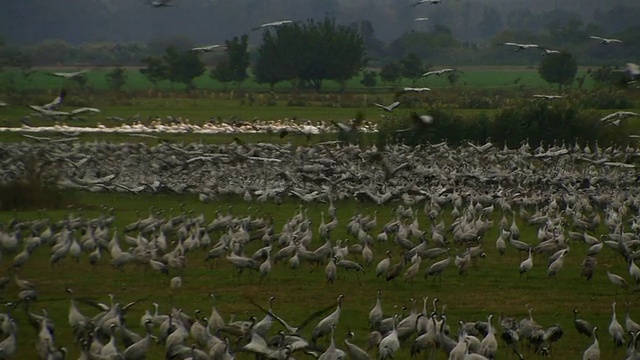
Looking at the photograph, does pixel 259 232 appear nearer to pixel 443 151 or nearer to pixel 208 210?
pixel 208 210

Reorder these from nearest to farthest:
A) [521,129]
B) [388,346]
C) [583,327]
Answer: [388,346] → [583,327] → [521,129]

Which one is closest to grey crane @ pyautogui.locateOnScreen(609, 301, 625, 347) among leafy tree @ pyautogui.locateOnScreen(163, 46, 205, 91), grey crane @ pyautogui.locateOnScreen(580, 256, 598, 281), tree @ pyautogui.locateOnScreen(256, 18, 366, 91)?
grey crane @ pyautogui.locateOnScreen(580, 256, 598, 281)

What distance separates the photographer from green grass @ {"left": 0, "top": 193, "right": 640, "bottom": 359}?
55.6 feet

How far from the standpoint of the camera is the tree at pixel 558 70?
71125 millimetres

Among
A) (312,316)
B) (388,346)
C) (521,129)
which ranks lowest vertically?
(521,129)

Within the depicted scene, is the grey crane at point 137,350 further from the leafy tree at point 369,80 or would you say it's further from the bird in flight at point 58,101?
the leafy tree at point 369,80

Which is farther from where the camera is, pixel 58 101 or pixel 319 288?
pixel 58 101

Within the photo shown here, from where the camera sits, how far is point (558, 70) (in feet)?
238

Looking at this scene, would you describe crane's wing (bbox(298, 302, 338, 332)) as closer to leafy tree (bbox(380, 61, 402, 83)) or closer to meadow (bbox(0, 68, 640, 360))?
meadow (bbox(0, 68, 640, 360))

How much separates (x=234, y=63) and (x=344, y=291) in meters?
59.9

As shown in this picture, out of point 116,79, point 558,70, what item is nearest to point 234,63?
point 116,79

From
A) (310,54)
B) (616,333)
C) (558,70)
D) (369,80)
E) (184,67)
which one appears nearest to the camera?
(616,333)

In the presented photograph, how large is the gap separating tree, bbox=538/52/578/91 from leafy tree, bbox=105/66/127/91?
25.7m

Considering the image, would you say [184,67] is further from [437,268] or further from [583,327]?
[583,327]
